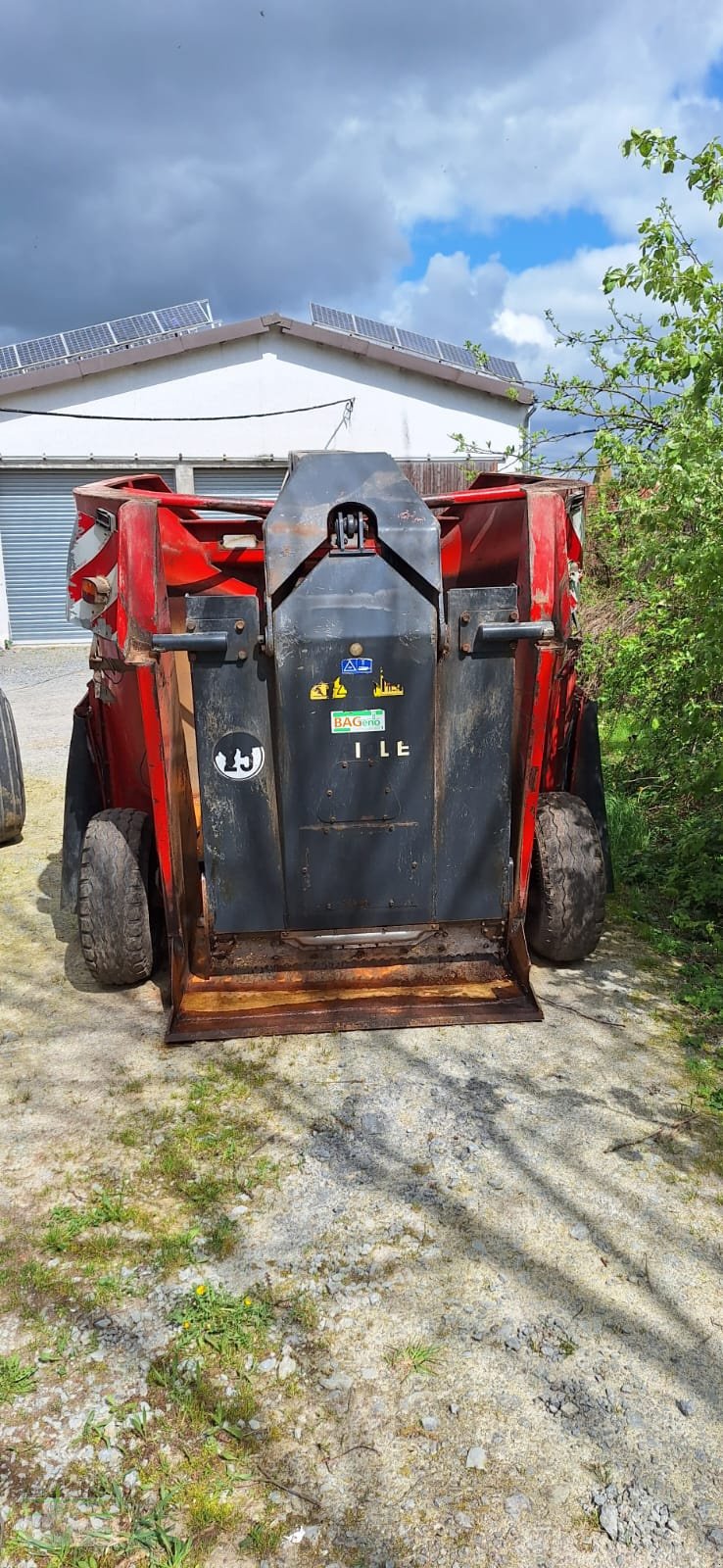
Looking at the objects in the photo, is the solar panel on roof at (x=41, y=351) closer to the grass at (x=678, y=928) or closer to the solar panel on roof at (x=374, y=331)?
the solar panel on roof at (x=374, y=331)

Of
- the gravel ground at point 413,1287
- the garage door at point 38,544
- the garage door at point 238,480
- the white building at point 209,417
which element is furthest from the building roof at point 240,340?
the gravel ground at point 413,1287

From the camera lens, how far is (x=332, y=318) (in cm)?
1594

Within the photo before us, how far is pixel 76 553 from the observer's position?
363 centimetres

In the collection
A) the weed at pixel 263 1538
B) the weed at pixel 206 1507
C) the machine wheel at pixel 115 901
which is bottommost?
the weed at pixel 263 1538

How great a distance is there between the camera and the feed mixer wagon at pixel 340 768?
3205mm

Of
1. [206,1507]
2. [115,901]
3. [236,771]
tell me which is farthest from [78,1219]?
[236,771]

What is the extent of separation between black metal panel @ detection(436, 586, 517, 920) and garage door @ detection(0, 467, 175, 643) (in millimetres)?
13041

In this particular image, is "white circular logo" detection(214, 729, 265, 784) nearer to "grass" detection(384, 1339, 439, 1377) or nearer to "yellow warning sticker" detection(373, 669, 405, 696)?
"yellow warning sticker" detection(373, 669, 405, 696)

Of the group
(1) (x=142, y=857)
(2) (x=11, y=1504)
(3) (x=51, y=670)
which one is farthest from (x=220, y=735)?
(3) (x=51, y=670)

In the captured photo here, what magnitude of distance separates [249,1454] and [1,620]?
15409mm

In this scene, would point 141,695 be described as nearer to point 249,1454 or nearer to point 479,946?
point 479,946

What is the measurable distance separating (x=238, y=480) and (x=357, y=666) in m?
13.5

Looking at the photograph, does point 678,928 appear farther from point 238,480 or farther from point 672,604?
point 238,480

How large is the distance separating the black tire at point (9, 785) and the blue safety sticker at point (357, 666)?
301 cm
